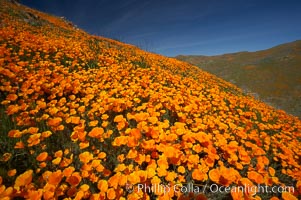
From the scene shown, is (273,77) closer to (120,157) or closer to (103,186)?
(120,157)

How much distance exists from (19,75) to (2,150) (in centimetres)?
260

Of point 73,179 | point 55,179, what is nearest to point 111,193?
point 73,179

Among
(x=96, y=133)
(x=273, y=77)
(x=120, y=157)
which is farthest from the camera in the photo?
(x=273, y=77)

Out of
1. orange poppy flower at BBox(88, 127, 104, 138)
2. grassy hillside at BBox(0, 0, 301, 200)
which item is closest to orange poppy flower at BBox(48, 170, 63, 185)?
grassy hillside at BBox(0, 0, 301, 200)

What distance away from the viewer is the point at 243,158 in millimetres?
2955

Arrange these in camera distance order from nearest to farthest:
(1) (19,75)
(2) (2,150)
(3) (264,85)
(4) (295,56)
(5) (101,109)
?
(2) (2,150) < (5) (101,109) < (1) (19,75) < (3) (264,85) < (4) (295,56)

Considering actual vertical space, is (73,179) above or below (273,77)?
below

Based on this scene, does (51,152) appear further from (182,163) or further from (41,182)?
(182,163)

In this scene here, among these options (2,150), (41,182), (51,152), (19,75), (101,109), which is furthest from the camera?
(19,75)

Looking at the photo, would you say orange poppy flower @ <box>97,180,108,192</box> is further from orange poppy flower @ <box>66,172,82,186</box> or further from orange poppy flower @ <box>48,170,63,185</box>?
orange poppy flower @ <box>48,170,63,185</box>

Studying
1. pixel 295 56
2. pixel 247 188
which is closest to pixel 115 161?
pixel 247 188

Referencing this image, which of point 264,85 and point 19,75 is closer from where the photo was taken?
point 19,75

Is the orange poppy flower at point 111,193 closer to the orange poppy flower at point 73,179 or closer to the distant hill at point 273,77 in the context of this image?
the orange poppy flower at point 73,179

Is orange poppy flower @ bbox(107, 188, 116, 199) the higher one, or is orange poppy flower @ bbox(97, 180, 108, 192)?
orange poppy flower @ bbox(97, 180, 108, 192)
